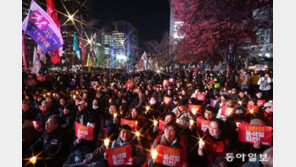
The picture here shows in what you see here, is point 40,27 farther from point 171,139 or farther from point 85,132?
point 171,139

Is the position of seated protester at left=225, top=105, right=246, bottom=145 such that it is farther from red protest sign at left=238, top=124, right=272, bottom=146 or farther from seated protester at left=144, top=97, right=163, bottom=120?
seated protester at left=144, top=97, right=163, bottom=120

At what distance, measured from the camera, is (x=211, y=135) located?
3188 mm

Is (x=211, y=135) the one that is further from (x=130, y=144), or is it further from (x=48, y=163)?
(x=48, y=163)

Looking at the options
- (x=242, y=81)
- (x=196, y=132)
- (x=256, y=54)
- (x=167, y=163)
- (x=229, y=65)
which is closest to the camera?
(x=167, y=163)

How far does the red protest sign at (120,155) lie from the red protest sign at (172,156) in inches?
23.1

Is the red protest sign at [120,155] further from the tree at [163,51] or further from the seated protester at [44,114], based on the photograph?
the tree at [163,51]

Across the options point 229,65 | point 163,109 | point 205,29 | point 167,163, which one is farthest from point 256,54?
point 167,163

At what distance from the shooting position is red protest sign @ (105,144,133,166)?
2.90m

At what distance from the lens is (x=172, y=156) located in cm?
286

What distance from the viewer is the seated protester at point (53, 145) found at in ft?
11.4

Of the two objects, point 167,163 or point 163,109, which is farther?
point 163,109

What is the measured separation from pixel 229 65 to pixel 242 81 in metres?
2.79

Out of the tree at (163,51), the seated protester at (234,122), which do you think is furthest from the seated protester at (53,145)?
the tree at (163,51)

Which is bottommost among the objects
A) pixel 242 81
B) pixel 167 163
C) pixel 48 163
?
pixel 48 163
